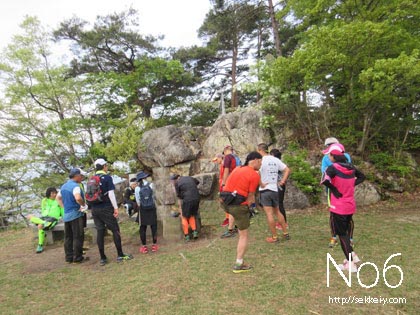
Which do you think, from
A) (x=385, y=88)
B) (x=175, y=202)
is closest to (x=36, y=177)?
(x=175, y=202)

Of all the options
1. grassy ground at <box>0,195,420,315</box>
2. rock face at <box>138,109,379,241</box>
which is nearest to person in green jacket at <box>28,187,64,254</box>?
grassy ground at <box>0,195,420,315</box>

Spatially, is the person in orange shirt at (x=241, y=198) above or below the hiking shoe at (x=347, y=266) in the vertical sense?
above

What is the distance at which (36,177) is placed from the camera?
16.3 metres

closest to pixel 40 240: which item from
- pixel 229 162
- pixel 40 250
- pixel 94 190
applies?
pixel 40 250

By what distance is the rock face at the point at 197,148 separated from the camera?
440 inches

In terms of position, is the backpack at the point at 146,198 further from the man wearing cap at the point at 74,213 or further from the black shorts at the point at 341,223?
the black shorts at the point at 341,223

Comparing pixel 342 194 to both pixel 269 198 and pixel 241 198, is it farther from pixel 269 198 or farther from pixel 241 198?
pixel 269 198

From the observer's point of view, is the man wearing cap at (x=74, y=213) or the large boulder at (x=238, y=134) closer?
the man wearing cap at (x=74, y=213)

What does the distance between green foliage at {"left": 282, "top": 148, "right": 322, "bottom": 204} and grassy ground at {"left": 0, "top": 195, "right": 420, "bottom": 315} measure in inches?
78.5

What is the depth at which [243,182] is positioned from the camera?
4.14 meters

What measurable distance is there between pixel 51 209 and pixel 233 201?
526 cm

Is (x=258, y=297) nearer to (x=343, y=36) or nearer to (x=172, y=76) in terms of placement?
(x=343, y=36)

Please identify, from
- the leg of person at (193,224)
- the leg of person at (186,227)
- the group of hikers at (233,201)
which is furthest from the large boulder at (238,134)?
the leg of person at (186,227)

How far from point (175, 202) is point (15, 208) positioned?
11.4m
